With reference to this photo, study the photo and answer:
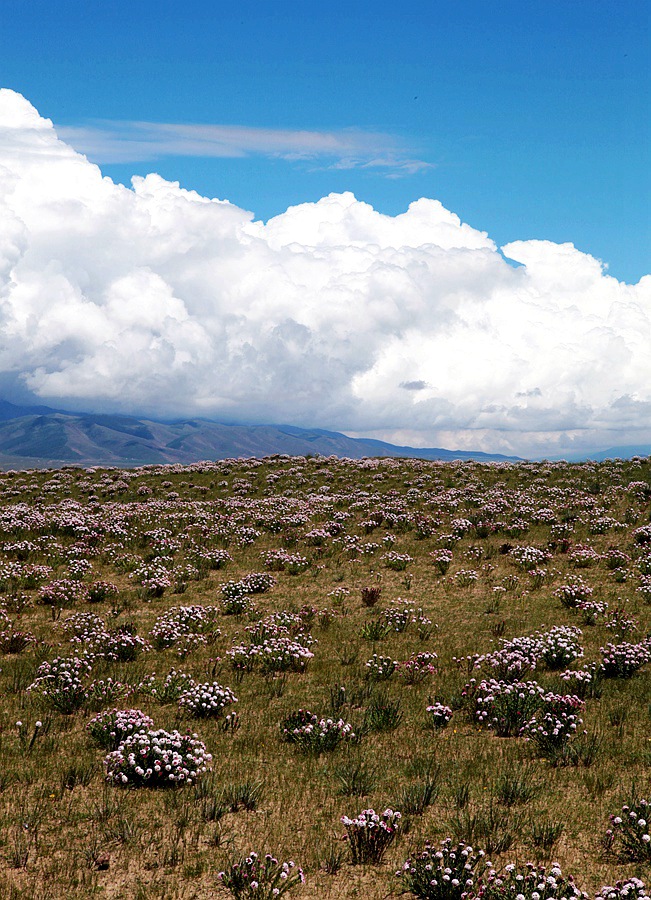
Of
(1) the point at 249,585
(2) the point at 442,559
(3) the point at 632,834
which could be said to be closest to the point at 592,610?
(2) the point at 442,559

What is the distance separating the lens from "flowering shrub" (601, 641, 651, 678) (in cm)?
1199

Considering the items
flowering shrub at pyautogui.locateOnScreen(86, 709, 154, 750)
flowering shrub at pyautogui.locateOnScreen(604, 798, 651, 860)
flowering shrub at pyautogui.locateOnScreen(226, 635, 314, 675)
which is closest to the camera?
flowering shrub at pyautogui.locateOnScreen(604, 798, 651, 860)

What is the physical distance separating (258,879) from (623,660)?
9.38 m

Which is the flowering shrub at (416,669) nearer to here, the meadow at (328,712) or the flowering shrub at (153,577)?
the meadow at (328,712)

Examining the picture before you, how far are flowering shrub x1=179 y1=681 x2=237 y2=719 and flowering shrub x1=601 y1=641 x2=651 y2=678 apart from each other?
25.6 feet

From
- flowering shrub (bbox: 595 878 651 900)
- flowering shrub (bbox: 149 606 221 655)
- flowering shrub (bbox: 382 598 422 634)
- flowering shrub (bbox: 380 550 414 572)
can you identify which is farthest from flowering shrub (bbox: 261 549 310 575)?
flowering shrub (bbox: 595 878 651 900)

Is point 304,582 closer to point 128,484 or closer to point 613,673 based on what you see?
point 613,673

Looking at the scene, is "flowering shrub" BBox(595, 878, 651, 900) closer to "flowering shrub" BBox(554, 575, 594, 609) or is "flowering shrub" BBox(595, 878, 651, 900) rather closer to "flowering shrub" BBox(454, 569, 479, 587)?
"flowering shrub" BBox(554, 575, 594, 609)

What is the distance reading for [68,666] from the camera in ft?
39.7

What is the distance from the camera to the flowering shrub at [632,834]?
6.40 meters

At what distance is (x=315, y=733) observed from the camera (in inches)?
372

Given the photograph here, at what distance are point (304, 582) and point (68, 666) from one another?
9.61 metres

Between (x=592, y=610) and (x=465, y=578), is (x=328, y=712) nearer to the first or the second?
(x=592, y=610)

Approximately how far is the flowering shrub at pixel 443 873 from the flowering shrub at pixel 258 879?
3.77 feet
